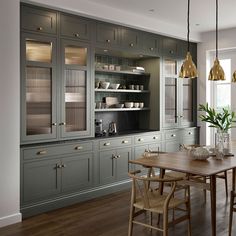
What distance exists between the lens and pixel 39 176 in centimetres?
423

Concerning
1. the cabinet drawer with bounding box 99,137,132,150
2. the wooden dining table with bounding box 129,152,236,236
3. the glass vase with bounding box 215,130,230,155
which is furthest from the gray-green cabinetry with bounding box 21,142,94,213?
the glass vase with bounding box 215,130,230,155

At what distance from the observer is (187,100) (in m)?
6.95

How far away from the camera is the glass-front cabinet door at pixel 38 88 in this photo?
414 cm

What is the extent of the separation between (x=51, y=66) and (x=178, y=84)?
303 centimetres

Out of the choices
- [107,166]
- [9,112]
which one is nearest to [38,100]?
[9,112]

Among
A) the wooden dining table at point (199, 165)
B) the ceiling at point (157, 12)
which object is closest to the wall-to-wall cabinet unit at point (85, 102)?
the ceiling at point (157, 12)

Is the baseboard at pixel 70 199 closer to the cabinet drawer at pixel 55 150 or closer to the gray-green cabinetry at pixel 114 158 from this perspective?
the gray-green cabinetry at pixel 114 158

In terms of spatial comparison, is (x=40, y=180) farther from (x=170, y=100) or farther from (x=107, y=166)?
(x=170, y=100)

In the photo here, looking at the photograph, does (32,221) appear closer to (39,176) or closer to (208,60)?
(39,176)

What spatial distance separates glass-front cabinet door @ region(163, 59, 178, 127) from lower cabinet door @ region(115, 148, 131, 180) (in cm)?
119

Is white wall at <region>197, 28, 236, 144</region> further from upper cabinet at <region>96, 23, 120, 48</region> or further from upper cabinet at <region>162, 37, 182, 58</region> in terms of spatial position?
upper cabinet at <region>96, 23, 120, 48</region>

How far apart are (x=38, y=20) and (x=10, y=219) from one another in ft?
7.99

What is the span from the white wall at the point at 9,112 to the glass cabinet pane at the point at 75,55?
887 millimetres

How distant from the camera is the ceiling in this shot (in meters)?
4.79
